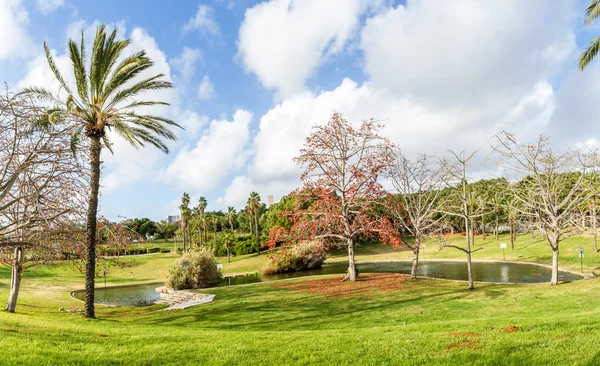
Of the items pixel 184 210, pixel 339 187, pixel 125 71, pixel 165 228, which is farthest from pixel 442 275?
pixel 165 228

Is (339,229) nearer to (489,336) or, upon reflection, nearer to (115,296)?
(489,336)

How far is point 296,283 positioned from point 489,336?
19.6m

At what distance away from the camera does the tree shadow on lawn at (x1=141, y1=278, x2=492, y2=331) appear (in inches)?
665

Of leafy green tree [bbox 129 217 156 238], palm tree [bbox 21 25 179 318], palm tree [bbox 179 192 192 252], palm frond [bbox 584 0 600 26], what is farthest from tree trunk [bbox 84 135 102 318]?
leafy green tree [bbox 129 217 156 238]

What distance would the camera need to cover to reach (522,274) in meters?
36.2

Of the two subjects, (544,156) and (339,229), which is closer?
(544,156)

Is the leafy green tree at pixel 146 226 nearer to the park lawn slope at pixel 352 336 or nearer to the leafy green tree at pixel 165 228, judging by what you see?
the leafy green tree at pixel 165 228

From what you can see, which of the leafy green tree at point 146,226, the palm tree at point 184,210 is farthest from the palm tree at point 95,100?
the leafy green tree at point 146,226

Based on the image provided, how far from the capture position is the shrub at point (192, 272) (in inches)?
1433

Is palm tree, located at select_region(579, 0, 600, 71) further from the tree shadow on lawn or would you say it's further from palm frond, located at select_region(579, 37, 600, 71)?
the tree shadow on lawn

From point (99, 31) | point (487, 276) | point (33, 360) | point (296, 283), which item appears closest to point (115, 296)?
point (296, 283)

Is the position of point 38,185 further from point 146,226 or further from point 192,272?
point 146,226

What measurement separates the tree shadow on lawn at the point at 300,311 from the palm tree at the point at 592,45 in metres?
14.1

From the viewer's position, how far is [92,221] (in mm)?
18094
